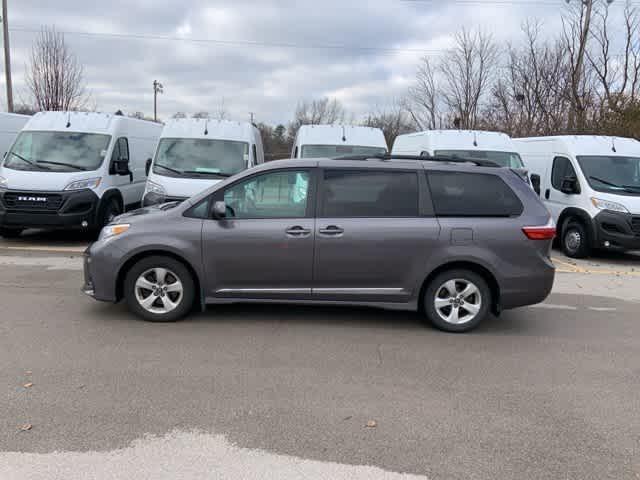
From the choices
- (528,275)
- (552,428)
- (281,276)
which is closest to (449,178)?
(528,275)

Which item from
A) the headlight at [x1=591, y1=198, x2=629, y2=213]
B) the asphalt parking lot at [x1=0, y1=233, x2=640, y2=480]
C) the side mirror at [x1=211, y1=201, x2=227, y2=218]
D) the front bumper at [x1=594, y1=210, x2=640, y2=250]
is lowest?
the asphalt parking lot at [x1=0, y1=233, x2=640, y2=480]

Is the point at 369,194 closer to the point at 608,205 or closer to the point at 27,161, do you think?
the point at 608,205

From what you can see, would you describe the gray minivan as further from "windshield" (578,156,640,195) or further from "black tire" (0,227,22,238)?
"black tire" (0,227,22,238)

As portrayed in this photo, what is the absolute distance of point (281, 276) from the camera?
5.32 meters

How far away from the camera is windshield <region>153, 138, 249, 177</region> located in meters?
9.66

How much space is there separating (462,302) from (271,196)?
2232 millimetres

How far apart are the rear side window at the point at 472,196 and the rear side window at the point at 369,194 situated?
243 millimetres

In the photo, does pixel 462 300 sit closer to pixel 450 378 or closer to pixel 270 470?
pixel 450 378

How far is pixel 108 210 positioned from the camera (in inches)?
410

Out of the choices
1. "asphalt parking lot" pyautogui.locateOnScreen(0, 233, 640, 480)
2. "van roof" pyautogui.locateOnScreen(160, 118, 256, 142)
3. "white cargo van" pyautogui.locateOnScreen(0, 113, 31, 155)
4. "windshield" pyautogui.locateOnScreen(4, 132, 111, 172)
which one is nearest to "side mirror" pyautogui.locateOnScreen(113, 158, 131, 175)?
"windshield" pyautogui.locateOnScreen(4, 132, 111, 172)

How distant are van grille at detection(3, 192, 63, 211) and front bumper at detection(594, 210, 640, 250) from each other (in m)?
9.84

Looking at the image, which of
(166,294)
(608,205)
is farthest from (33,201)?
(608,205)

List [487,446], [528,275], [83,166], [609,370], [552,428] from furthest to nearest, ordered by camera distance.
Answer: [83,166] < [528,275] < [609,370] < [552,428] < [487,446]

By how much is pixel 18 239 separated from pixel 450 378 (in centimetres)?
949
